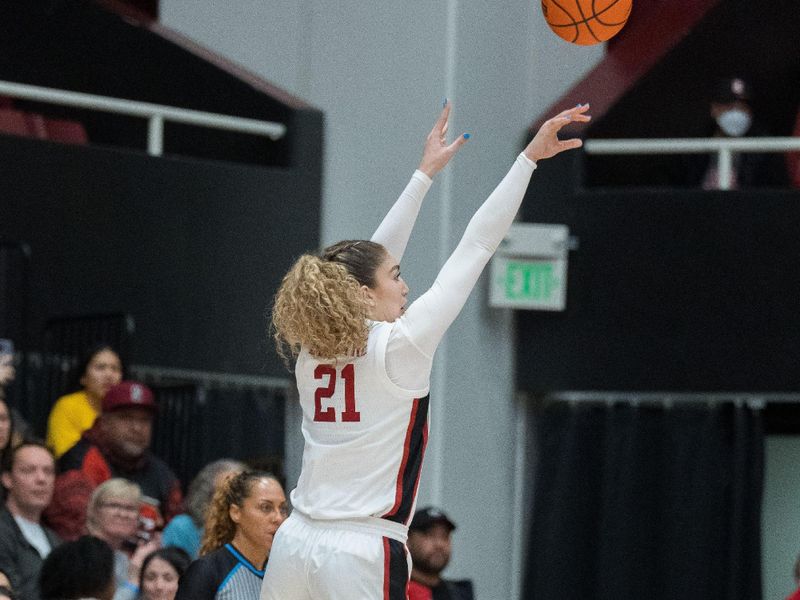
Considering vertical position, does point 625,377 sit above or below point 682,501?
above

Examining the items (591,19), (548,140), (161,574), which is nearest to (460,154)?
(591,19)

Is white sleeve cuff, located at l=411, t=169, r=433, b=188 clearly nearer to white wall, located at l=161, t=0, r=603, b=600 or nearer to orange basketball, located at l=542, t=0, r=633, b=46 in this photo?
orange basketball, located at l=542, t=0, r=633, b=46

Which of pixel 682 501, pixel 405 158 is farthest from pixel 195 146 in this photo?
pixel 682 501

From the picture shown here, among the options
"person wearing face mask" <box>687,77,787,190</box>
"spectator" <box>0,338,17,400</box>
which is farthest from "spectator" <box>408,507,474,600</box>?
"person wearing face mask" <box>687,77,787,190</box>

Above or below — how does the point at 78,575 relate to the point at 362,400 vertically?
below

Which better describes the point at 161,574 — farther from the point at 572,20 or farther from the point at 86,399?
the point at 572,20

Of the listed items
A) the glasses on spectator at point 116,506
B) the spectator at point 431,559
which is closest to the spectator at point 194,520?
the glasses on spectator at point 116,506

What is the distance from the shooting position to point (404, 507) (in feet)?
15.2

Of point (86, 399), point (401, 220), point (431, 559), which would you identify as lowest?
point (431, 559)

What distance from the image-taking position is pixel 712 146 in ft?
32.9

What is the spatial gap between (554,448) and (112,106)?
360cm

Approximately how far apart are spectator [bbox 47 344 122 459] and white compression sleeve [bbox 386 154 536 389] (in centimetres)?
452

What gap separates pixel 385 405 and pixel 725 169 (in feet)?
19.5

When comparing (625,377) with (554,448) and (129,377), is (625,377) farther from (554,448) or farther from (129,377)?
(129,377)
